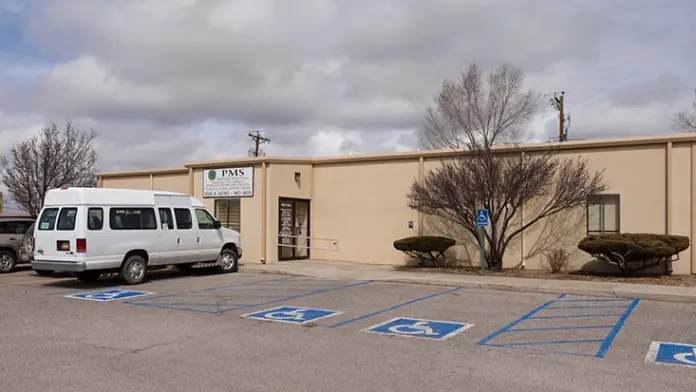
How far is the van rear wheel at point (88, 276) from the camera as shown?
15548 mm

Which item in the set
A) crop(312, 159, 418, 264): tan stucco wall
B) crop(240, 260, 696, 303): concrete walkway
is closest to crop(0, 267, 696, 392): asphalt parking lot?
crop(240, 260, 696, 303): concrete walkway

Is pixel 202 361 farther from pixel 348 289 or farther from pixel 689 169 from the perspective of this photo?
pixel 689 169

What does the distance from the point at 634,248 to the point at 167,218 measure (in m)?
11.8

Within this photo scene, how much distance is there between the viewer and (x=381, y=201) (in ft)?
68.5

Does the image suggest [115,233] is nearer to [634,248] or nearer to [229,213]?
[229,213]

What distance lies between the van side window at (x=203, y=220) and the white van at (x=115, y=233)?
0.05 meters

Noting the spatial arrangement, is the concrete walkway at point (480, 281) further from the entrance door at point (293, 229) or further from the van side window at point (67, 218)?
the van side window at point (67, 218)

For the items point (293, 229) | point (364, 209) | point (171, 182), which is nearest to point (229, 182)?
point (293, 229)

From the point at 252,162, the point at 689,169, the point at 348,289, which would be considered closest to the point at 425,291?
the point at 348,289

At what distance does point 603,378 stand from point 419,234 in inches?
520

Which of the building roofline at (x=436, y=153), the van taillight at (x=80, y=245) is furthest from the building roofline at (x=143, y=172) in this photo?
the van taillight at (x=80, y=245)

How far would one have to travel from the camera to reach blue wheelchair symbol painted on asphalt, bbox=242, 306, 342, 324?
1059 centimetres

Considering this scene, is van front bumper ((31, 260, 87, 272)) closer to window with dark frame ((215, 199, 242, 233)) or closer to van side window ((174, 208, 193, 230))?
van side window ((174, 208, 193, 230))

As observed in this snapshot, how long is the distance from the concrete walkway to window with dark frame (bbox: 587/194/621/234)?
3.03 meters
